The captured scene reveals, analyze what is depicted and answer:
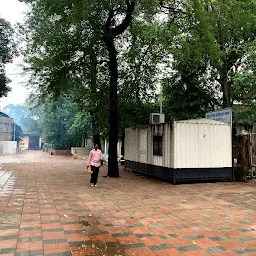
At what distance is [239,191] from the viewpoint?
8758 mm

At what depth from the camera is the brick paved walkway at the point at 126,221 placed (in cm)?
394

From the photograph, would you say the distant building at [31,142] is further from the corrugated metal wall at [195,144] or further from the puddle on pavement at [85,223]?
the puddle on pavement at [85,223]

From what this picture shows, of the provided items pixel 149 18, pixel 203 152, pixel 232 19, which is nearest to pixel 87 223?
pixel 203 152

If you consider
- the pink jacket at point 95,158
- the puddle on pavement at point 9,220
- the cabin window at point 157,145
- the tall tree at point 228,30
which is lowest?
the puddle on pavement at point 9,220

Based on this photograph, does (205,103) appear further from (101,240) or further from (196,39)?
(101,240)

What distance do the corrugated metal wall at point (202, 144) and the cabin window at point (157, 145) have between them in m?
1.03

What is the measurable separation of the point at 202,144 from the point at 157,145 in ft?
6.21

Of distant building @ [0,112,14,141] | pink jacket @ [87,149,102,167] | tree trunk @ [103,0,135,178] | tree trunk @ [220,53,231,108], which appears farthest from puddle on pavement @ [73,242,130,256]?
distant building @ [0,112,14,141]

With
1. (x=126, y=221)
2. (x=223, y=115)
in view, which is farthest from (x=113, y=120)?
(x=126, y=221)

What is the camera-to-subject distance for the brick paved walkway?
3.94m

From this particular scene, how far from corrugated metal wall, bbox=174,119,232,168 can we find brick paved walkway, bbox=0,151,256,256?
1.65 metres

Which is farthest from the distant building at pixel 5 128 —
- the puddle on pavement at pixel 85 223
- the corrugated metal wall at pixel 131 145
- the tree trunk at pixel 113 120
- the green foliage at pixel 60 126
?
the puddle on pavement at pixel 85 223

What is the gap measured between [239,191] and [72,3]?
8.36 metres

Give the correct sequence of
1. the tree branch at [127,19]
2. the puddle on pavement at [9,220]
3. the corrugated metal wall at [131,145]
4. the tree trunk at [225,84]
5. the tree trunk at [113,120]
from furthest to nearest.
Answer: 1. the tree trunk at [225,84]
2. the corrugated metal wall at [131,145]
3. the tree trunk at [113,120]
4. the tree branch at [127,19]
5. the puddle on pavement at [9,220]
